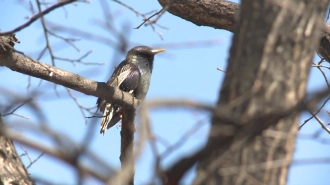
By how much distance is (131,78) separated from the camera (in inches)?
259

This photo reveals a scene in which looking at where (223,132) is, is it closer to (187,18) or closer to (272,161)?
(272,161)

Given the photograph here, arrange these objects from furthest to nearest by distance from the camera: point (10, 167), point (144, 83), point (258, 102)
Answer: point (144, 83) → point (10, 167) → point (258, 102)

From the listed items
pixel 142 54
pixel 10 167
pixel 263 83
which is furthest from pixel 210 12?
pixel 263 83

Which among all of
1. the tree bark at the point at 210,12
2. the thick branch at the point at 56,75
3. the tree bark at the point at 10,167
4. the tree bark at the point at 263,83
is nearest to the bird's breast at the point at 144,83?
the tree bark at the point at 210,12

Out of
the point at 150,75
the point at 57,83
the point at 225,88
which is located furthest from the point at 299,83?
the point at 150,75

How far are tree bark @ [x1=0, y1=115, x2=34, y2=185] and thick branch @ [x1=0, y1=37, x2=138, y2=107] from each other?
0.90 meters

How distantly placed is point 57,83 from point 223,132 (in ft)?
8.82

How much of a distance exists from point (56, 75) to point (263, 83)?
257 cm

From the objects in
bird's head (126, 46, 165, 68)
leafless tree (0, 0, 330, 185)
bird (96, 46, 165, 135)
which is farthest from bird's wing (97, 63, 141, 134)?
leafless tree (0, 0, 330, 185)

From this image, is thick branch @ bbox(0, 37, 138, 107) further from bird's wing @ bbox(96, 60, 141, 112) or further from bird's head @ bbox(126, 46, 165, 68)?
bird's head @ bbox(126, 46, 165, 68)

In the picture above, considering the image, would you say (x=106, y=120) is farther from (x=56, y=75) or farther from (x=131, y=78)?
(x=56, y=75)

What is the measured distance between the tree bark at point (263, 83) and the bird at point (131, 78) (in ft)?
10.4

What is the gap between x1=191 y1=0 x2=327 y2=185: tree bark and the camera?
2.24 m

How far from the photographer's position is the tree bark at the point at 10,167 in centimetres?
345
